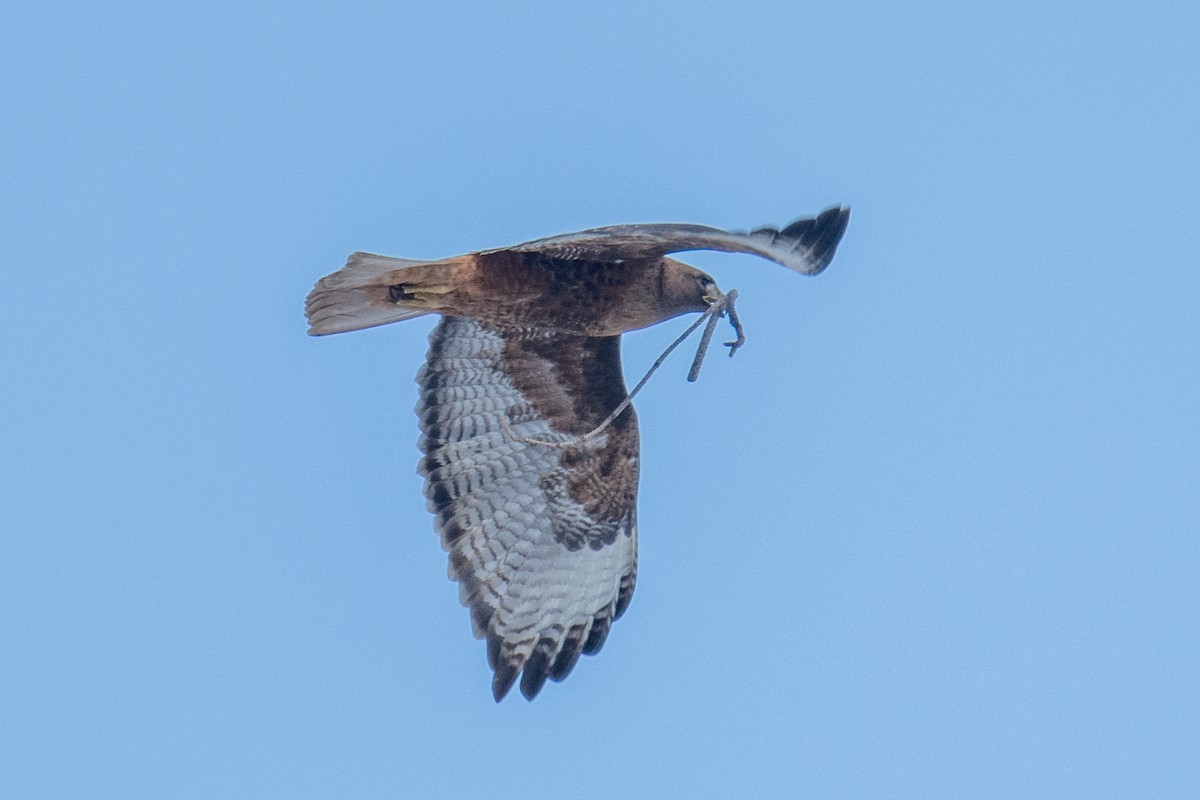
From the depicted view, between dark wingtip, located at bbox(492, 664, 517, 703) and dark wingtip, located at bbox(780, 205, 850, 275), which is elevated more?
dark wingtip, located at bbox(780, 205, 850, 275)

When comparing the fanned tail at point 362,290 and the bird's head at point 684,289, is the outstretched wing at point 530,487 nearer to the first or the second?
the fanned tail at point 362,290

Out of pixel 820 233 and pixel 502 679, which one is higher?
pixel 820 233

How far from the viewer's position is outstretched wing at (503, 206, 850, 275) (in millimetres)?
5738

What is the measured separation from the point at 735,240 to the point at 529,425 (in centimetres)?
264

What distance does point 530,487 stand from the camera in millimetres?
8195

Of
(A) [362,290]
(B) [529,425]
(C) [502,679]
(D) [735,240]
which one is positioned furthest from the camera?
(B) [529,425]

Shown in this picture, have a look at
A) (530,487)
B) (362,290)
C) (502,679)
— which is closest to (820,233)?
(362,290)

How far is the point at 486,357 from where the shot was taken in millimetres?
7898

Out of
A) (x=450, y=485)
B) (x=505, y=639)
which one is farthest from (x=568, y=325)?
(x=505, y=639)

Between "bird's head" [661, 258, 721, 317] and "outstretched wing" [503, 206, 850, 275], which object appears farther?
"bird's head" [661, 258, 721, 317]

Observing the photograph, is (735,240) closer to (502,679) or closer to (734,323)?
(734,323)

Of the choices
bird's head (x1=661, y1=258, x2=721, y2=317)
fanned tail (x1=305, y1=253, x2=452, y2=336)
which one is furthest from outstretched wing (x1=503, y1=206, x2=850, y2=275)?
fanned tail (x1=305, y1=253, x2=452, y2=336)

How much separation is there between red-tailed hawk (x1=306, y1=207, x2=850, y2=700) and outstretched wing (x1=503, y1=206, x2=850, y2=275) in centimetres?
69

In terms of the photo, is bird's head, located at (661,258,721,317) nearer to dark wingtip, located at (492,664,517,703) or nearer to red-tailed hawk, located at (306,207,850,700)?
red-tailed hawk, located at (306,207,850,700)
